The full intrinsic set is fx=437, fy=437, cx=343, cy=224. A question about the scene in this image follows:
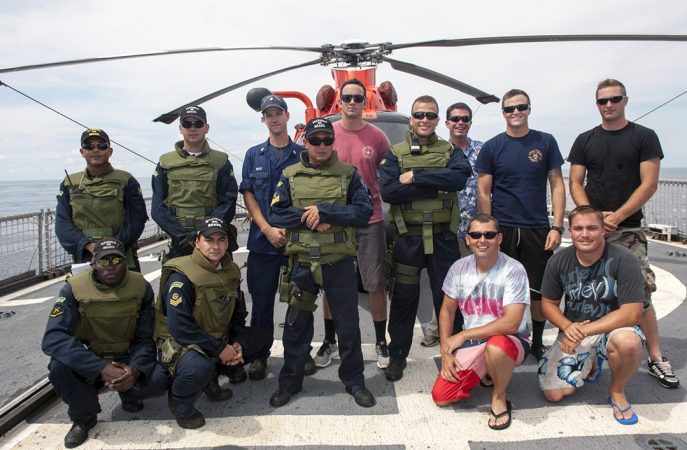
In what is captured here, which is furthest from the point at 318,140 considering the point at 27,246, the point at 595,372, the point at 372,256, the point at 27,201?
the point at 27,201

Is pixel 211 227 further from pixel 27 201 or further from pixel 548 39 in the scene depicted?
pixel 27 201

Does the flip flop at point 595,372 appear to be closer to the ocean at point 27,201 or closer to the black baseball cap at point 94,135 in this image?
the black baseball cap at point 94,135

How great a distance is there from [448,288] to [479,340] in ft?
1.28

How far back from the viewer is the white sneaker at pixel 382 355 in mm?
3441

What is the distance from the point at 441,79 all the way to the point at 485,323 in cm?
435

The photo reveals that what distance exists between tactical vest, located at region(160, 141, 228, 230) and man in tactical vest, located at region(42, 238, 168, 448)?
0.61 meters

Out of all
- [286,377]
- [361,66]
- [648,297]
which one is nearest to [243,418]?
[286,377]

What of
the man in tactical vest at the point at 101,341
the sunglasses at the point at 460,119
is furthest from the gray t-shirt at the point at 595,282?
the man in tactical vest at the point at 101,341

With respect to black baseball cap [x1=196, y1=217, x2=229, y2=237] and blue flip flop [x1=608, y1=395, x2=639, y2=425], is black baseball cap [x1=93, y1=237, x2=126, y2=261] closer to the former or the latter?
black baseball cap [x1=196, y1=217, x2=229, y2=237]

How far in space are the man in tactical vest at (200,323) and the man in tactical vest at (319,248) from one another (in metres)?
0.38

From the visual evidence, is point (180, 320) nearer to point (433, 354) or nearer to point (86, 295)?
point (86, 295)

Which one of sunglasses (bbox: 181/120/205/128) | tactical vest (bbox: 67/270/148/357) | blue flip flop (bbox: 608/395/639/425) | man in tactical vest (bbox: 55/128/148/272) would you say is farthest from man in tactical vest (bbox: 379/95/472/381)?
man in tactical vest (bbox: 55/128/148/272)

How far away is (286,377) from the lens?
3012 millimetres

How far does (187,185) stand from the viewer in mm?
3369
